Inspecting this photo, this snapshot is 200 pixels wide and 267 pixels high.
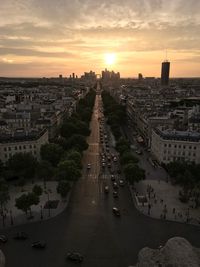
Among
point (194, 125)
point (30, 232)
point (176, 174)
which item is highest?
point (194, 125)

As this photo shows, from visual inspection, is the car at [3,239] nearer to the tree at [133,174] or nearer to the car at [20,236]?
the car at [20,236]

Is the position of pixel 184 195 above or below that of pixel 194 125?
below

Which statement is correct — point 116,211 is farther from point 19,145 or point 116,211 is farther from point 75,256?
point 19,145

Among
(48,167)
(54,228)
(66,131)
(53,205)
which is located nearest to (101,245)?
(54,228)

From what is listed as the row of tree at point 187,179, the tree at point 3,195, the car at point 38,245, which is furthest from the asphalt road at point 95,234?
the row of tree at point 187,179

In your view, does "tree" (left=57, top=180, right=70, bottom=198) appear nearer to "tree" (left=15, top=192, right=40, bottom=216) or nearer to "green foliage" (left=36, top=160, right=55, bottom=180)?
"tree" (left=15, top=192, right=40, bottom=216)

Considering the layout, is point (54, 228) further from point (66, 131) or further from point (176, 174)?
point (66, 131)
